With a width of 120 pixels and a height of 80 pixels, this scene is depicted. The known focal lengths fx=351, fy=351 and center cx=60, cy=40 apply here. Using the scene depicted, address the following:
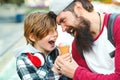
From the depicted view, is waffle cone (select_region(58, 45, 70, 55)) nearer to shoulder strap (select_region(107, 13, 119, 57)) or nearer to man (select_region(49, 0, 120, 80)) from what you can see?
man (select_region(49, 0, 120, 80))

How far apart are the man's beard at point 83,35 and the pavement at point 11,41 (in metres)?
0.56

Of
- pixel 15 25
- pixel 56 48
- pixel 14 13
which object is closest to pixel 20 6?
pixel 14 13

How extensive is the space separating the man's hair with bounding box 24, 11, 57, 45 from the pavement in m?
0.38

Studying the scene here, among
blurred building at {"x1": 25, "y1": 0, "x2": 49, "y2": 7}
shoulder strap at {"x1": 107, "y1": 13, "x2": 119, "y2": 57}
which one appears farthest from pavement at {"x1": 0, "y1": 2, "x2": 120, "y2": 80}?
blurred building at {"x1": 25, "y1": 0, "x2": 49, "y2": 7}

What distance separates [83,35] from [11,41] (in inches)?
354

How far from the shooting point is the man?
265 centimetres

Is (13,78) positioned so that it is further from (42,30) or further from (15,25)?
(15,25)

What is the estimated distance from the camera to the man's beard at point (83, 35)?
2673mm

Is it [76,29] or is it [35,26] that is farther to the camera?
[35,26]

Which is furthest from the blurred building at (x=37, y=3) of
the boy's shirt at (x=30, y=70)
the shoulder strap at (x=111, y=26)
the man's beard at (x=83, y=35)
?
the shoulder strap at (x=111, y=26)

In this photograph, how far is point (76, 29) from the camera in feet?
8.86

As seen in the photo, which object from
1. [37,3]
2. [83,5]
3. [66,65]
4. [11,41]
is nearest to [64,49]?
[66,65]

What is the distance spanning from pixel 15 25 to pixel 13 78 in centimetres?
874

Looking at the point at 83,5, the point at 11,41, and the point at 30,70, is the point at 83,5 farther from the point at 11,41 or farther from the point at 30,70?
the point at 11,41
